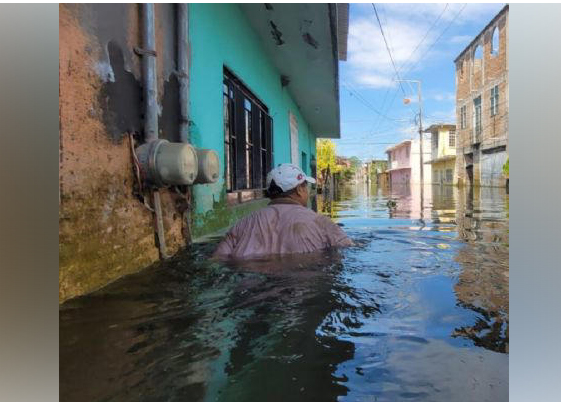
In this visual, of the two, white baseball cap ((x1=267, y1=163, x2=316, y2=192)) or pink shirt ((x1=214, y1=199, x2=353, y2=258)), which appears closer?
pink shirt ((x1=214, y1=199, x2=353, y2=258))

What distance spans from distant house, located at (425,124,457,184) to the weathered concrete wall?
35515mm

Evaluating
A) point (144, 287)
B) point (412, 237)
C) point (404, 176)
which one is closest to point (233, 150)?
point (412, 237)

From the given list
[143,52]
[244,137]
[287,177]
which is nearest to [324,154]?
[244,137]

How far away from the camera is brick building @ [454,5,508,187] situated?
72.3ft

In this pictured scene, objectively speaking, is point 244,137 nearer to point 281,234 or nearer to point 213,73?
point 213,73

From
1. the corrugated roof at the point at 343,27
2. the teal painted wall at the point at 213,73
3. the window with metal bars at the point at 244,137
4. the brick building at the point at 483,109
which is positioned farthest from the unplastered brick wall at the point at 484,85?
the teal painted wall at the point at 213,73

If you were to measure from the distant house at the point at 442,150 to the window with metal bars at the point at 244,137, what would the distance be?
30.3m

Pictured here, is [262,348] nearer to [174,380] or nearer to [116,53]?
[174,380]

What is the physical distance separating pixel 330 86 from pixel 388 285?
29.9ft

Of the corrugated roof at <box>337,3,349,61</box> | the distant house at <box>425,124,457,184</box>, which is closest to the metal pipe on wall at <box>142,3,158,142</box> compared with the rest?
the corrugated roof at <box>337,3,349,61</box>

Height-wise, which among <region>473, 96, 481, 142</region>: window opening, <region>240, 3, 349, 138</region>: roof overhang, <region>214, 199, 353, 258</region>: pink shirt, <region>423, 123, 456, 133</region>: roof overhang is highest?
<region>423, 123, 456, 133</region>: roof overhang

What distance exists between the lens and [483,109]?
2497 centimetres

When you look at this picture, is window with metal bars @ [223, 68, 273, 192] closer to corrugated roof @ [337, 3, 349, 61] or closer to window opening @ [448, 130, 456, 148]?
corrugated roof @ [337, 3, 349, 61]

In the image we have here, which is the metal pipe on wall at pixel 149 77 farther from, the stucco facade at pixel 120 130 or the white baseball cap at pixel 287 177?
the white baseball cap at pixel 287 177
